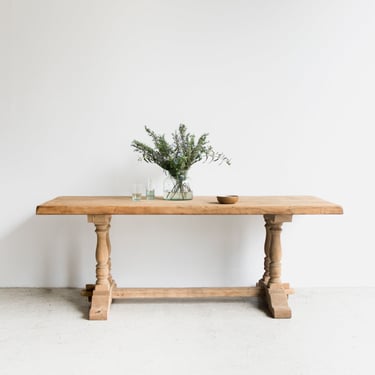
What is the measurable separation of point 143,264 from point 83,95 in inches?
47.2

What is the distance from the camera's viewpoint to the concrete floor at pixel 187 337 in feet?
6.29

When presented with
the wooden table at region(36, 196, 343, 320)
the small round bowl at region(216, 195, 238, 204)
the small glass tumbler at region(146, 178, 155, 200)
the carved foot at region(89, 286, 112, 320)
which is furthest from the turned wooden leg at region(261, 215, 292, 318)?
the carved foot at region(89, 286, 112, 320)

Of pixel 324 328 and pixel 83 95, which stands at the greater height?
pixel 83 95

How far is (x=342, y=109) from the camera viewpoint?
9.77 ft

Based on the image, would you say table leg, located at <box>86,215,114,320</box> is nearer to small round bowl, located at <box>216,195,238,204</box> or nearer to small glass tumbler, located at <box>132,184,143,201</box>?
small glass tumbler, located at <box>132,184,143,201</box>

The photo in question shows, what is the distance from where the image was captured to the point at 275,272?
2652 mm

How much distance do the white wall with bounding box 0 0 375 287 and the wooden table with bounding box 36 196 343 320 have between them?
0.91 feet

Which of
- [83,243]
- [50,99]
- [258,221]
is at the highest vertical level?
[50,99]

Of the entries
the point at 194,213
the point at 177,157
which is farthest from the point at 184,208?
the point at 177,157

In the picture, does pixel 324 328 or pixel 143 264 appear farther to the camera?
pixel 143 264

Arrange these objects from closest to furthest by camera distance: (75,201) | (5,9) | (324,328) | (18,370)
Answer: (18,370)
(324,328)
(75,201)
(5,9)

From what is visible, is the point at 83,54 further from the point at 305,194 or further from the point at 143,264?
the point at 305,194

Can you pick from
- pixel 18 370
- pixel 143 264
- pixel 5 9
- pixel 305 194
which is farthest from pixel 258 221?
pixel 5 9

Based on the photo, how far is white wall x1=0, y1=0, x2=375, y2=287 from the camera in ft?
9.57
